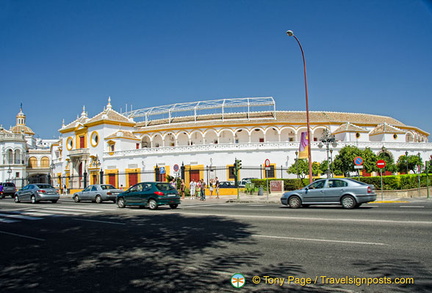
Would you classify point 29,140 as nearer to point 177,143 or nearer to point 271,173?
point 177,143

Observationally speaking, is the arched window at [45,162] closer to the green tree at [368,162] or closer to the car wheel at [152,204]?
the green tree at [368,162]

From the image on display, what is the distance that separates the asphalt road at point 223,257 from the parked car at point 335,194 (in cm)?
407

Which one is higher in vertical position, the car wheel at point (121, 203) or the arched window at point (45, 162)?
the arched window at point (45, 162)

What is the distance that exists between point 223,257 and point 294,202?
425 inches

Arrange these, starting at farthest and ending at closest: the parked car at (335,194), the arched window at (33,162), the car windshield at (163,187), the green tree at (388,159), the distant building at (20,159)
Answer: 1. the arched window at (33,162)
2. the distant building at (20,159)
3. the green tree at (388,159)
4. the car windshield at (163,187)
5. the parked car at (335,194)

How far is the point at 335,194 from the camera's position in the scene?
1578 centimetres

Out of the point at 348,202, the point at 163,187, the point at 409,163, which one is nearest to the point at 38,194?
the point at 163,187

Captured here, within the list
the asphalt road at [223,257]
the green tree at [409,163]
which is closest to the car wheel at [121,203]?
the asphalt road at [223,257]

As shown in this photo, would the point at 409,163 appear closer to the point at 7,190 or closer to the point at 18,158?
the point at 7,190

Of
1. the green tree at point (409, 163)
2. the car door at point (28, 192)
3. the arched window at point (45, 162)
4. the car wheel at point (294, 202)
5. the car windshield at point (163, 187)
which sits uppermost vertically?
the arched window at point (45, 162)

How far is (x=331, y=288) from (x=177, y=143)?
5579cm

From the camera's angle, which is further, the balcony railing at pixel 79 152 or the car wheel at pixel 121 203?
the balcony railing at pixel 79 152

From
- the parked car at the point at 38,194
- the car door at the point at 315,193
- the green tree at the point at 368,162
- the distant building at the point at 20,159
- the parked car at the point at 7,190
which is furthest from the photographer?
the distant building at the point at 20,159

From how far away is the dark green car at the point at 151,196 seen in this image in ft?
57.3
